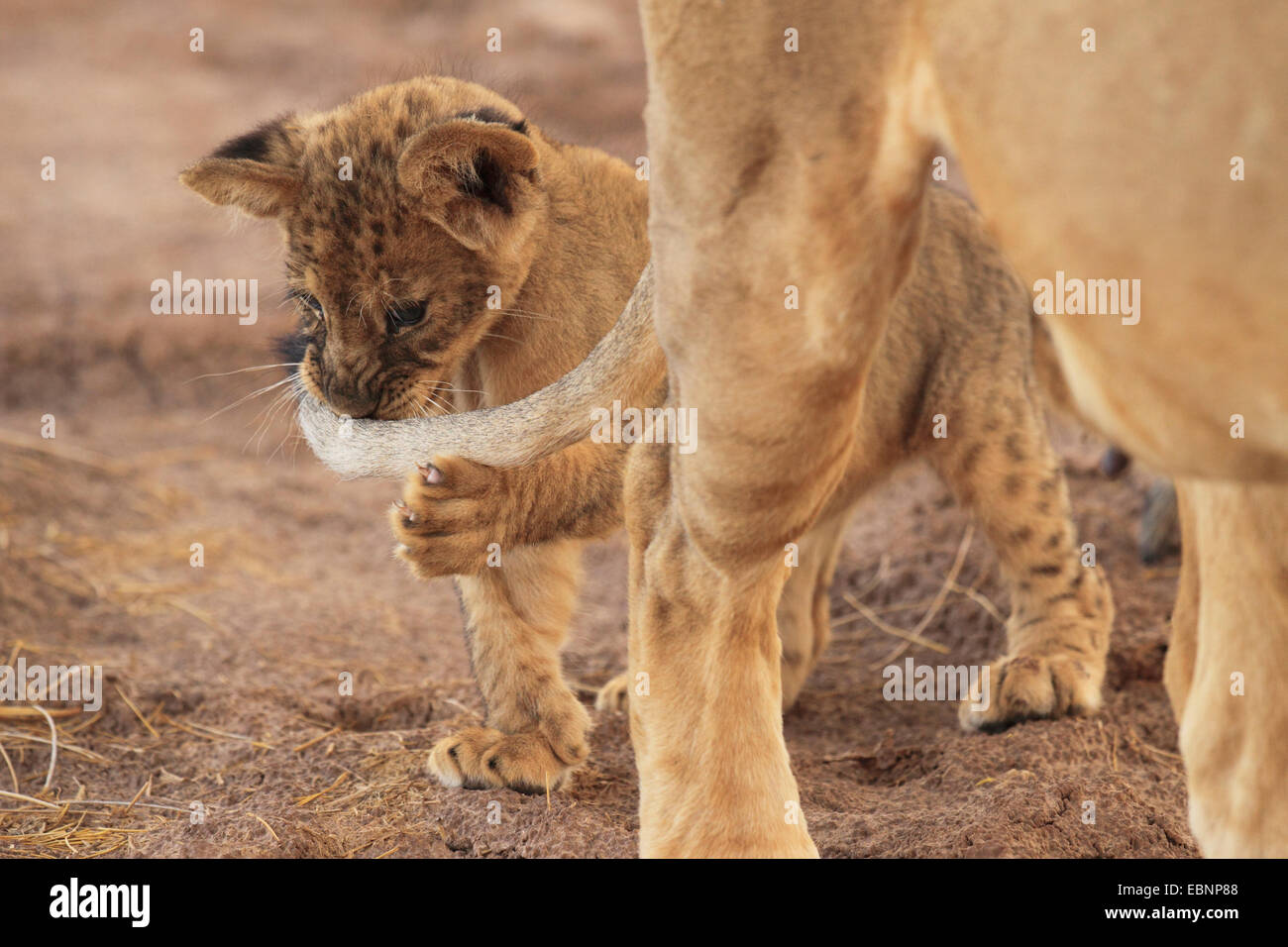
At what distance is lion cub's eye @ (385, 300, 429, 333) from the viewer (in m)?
3.12

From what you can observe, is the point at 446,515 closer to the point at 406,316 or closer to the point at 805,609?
the point at 406,316

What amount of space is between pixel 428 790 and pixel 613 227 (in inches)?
58.2

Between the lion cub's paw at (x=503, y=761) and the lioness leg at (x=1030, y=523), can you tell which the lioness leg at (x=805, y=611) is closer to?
the lioness leg at (x=1030, y=523)

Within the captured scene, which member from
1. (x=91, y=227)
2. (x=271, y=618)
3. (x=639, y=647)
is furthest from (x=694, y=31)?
(x=91, y=227)

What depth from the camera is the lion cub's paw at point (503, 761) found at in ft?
10.3

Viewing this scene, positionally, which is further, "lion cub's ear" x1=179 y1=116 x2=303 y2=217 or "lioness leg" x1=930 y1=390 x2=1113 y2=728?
"lioness leg" x1=930 y1=390 x2=1113 y2=728

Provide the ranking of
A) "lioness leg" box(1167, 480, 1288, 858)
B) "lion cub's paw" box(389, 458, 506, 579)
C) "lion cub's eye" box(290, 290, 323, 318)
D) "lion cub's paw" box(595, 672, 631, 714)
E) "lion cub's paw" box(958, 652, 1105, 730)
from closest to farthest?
"lioness leg" box(1167, 480, 1288, 858), "lion cub's paw" box(389, 458, 506, 579), "lion cub's eye" box(290, 290, 323, 318), "lion cub's paw" box(958, 652, 1105, 730), "lion cub's paw" box(595, 672, 631, 714)

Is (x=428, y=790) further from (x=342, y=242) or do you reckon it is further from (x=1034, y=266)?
(x=1034, y=266)

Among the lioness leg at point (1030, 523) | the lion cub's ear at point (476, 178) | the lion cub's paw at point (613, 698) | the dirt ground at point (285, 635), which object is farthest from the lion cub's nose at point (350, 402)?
the lioness leg at point (1030, 523)

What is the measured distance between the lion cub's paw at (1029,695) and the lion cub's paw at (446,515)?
4.94ft

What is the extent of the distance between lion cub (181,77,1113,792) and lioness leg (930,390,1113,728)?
180 millimetres

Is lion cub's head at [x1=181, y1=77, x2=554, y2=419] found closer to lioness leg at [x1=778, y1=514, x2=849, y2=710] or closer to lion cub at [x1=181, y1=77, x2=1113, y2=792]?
lion cub at [x1=181, y1=77, x2=1113, y2=792]

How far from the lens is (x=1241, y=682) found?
87.2 inches

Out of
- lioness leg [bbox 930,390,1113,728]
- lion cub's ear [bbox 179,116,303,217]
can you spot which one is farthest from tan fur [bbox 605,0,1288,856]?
lioness leg [bbox 930,390,1113,728]
